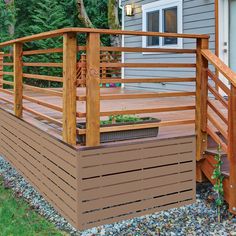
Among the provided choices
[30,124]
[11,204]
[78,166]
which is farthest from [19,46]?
[78,166]

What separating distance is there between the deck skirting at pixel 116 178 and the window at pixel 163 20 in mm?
4398

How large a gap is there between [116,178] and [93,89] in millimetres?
774

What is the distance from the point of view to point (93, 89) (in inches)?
129

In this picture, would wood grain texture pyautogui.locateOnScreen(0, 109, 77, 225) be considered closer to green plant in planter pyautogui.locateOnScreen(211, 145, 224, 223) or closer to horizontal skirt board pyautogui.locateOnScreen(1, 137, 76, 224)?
horizontal skirt board pyautogui.locateOnScreen(1, 137, 76, 224)

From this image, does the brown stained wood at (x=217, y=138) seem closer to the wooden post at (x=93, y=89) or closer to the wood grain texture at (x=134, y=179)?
the wood grain texture at (x=134, y=179)

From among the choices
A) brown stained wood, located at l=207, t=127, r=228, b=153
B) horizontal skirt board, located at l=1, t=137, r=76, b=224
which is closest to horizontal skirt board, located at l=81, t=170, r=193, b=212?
horizontal skirt board, located at l=1, t=137, r=76, b=224

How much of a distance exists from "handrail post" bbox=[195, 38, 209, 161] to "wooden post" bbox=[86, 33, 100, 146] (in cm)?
105

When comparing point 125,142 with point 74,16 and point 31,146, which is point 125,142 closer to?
point 31,146

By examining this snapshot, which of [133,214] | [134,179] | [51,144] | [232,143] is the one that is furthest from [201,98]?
[51,144]

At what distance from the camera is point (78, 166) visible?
324cm

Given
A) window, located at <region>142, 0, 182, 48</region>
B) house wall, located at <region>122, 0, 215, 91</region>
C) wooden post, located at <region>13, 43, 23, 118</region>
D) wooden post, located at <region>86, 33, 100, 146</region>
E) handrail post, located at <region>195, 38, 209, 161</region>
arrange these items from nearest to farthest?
1. wooden post, located at <region>86, 33, 100, 146</region>
2. handrail post, located at <region>195, 38, 209, 161</region>
3. wooden post, located at <region>13, 43, 23, 118</region>
4. house wall, located at <region>122, 0, 215, 91</region>
5. window, located at <region>142, 0, 182, 48</region>

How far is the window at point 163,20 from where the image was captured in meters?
7.79

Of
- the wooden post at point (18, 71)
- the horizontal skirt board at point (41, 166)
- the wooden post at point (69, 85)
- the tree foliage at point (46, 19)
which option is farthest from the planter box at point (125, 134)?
the tree foliage at point (46, 19)

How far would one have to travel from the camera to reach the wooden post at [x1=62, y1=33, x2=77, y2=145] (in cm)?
326
